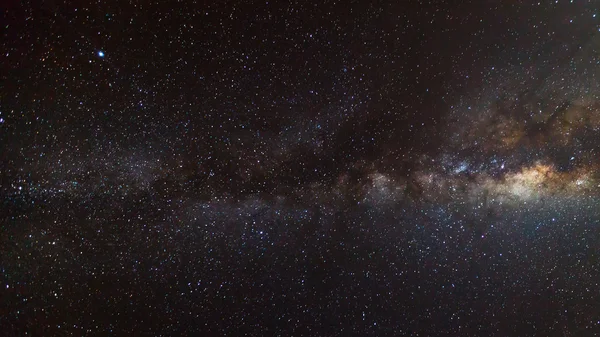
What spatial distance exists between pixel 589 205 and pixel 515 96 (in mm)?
555

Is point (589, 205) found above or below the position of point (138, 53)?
below

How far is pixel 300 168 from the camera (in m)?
1.09

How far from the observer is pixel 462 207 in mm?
1212

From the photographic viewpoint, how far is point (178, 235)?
99 centimetres

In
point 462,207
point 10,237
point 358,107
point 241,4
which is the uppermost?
point 241,4

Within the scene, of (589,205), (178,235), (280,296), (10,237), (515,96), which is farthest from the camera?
(589,205)

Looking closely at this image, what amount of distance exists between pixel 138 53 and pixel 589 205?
168cm

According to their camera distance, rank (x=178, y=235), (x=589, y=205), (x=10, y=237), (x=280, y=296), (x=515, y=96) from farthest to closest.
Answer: (x=589, y=205) < (x=515, y=96) < (x=280, y=296) < (x=178, y=235) < (x=10, y=237)

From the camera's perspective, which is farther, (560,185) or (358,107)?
(560,185)

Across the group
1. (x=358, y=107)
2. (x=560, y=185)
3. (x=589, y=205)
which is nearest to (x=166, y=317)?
(x=358, y=107)

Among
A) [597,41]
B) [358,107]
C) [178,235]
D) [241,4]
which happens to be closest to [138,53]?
[241,4]

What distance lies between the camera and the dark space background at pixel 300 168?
0.91m

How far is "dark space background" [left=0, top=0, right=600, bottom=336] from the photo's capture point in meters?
0.91

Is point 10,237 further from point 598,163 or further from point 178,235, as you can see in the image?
point 598,163
